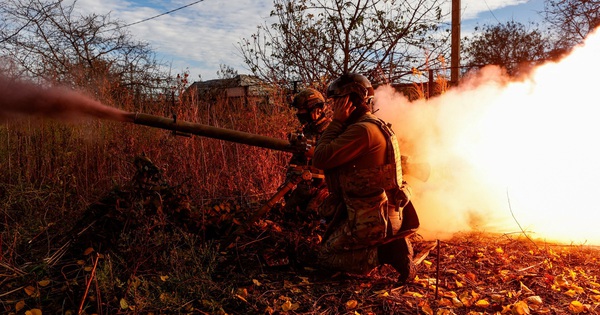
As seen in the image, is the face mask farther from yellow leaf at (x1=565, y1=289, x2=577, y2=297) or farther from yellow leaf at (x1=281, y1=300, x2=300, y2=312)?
yellow leaf at (x1=565, y1=289, x2=577, y2=297)

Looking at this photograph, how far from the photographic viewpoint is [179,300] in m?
3.53

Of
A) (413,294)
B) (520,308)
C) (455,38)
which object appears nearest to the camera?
(520,308)

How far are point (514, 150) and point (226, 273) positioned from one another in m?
4.97

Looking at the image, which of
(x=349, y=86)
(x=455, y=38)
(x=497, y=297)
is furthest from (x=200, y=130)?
(x=455, y=38)

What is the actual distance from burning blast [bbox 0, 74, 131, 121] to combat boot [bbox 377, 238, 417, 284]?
9.92 feet

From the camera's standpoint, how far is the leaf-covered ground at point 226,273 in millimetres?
3539

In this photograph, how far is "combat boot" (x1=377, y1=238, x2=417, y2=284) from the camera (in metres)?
4.19

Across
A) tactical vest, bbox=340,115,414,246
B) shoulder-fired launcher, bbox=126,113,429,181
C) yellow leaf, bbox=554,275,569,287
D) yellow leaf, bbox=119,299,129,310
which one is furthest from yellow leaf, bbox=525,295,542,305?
yellow leaf, bbox=119,299,129,310

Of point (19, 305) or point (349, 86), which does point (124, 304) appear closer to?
point (19, 305)

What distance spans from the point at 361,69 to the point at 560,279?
6.75 m

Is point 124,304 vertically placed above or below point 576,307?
above

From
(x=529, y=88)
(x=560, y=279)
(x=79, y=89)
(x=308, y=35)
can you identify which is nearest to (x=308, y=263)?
(x=560, y=279)

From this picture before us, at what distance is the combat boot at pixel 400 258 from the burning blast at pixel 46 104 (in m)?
3.02

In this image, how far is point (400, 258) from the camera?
4.21 metres
